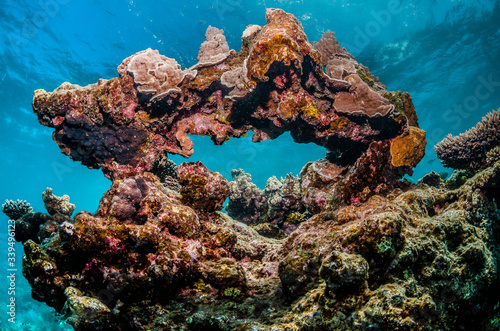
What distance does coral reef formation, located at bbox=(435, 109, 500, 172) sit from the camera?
5.39m

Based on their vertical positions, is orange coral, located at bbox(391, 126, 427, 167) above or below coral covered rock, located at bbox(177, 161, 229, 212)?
above

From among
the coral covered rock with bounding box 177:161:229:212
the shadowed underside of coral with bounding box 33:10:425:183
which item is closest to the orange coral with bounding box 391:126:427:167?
the shadowed underside of coral with bounding box 33:10:425:183

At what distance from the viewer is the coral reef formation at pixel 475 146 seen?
5.39 meters

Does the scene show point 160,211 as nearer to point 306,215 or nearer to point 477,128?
point 306,215

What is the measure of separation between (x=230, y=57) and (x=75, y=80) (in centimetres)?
1995

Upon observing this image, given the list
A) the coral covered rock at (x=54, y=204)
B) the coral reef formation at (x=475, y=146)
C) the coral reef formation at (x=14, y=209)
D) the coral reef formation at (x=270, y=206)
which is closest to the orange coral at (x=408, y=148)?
the coral reef formation at (x=475, y=146)
